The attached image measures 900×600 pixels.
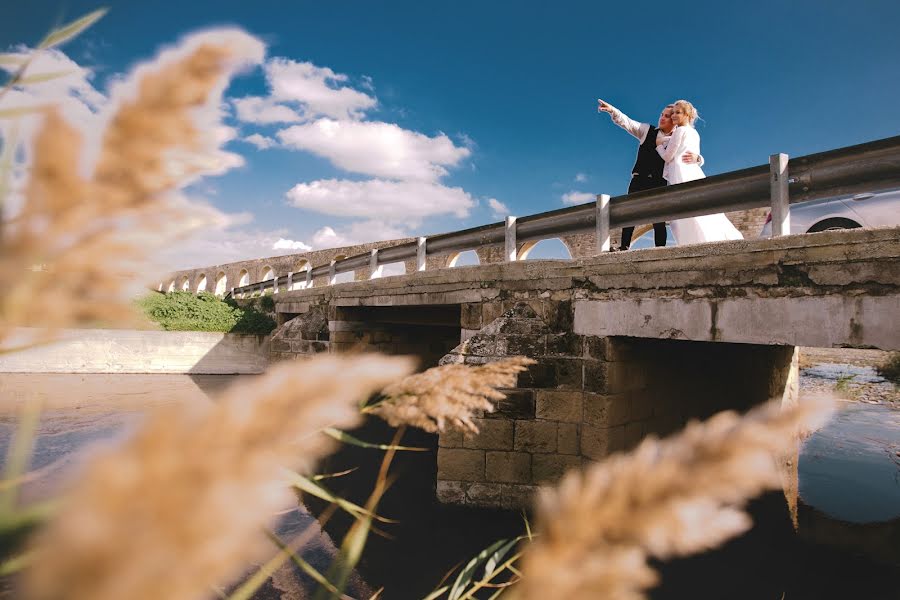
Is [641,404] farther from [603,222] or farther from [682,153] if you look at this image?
[682,153]

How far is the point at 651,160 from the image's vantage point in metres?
6.19

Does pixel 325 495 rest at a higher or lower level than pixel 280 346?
higher

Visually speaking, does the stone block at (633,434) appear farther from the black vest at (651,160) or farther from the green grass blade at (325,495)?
the green grass blade at (325,495)

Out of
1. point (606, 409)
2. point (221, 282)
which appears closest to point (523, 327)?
point (606, 409)

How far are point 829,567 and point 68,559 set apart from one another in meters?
6.06

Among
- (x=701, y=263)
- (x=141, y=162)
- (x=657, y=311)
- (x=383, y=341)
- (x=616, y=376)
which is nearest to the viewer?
(x=141, y=162)

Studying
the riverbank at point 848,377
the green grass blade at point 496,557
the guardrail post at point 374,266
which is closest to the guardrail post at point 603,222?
the green grass blade at point 496,557

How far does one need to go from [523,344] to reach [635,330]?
1.12m

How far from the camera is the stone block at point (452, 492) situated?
525cm

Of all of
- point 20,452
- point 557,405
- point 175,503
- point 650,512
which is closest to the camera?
point 175,503

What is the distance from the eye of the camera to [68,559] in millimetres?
257

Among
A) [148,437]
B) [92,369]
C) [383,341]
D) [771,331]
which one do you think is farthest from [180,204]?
[92,369]

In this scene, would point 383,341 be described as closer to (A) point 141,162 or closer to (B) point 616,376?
(B) point 616,376

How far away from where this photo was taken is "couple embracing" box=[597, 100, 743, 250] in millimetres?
4941
